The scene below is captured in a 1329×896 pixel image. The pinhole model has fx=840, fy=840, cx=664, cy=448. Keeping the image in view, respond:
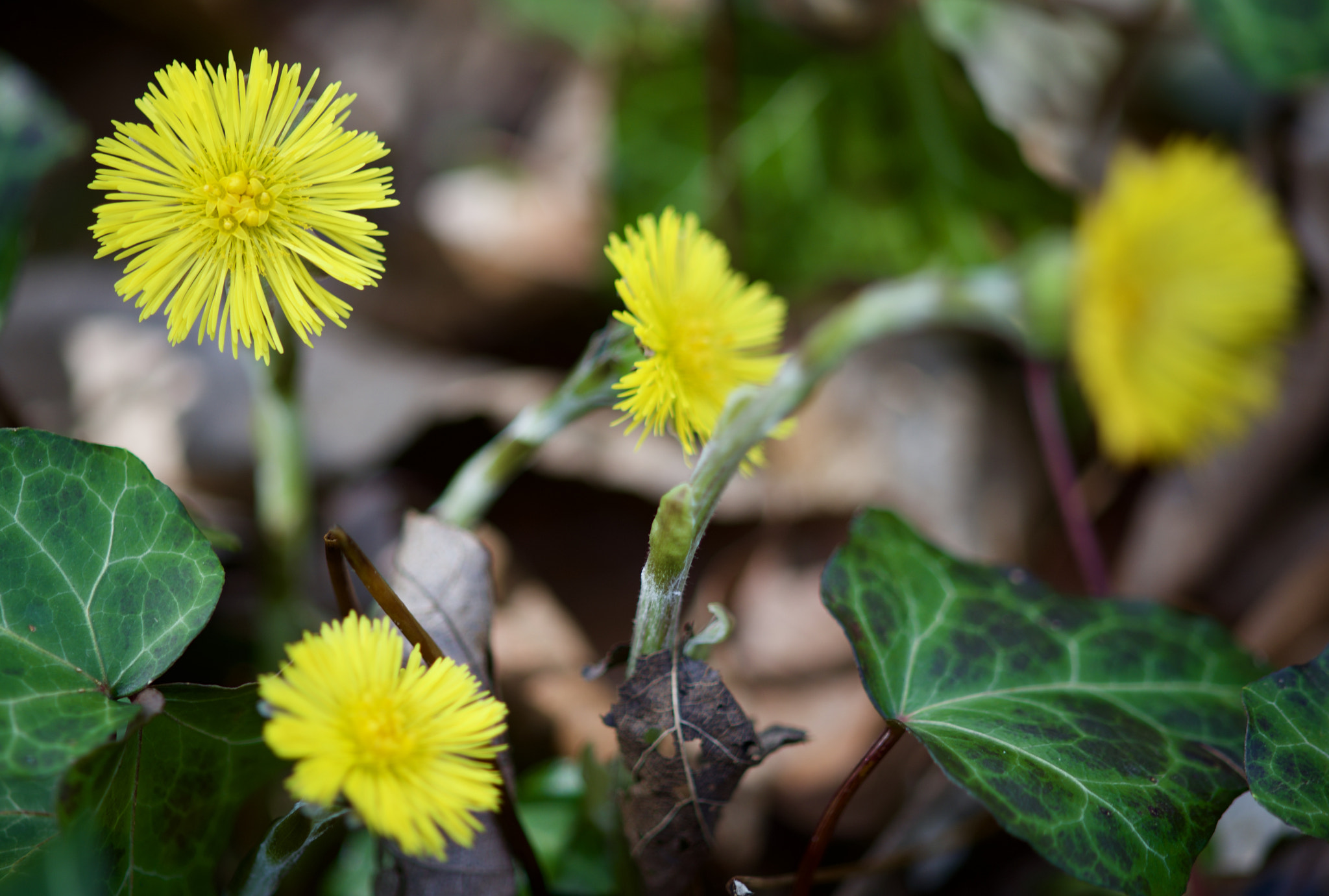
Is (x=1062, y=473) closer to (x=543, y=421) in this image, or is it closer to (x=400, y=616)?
(x=543, y=421)

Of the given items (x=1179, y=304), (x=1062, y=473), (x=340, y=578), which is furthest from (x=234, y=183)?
(x=1179, y=304)

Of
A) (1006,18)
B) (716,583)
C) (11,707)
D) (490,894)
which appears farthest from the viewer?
(1006,18)

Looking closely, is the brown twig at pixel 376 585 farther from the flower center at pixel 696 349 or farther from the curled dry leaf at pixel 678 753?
the flower center at pixel 696 349

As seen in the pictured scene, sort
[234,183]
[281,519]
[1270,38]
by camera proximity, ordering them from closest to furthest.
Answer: [234,183]
[281,519]
[1270,38]

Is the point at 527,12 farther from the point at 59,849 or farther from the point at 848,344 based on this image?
the point at 59,849

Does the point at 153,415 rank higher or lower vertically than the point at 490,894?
higher

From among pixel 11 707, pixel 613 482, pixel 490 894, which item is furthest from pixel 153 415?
pixel 490 894
